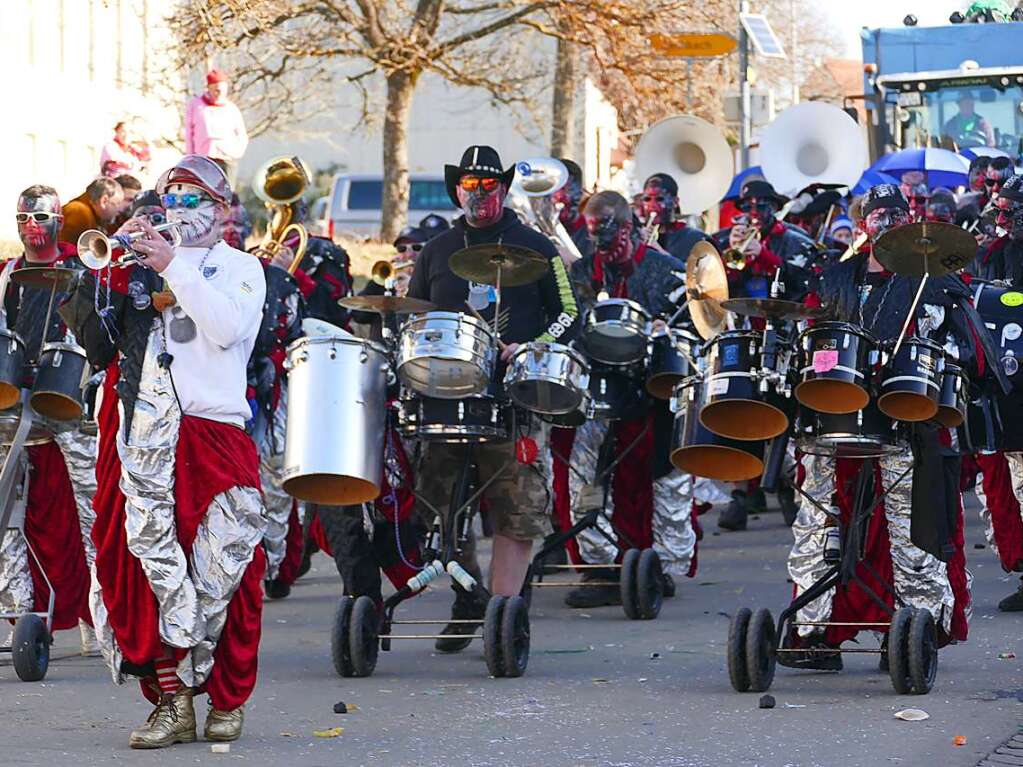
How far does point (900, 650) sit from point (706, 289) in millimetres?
2469

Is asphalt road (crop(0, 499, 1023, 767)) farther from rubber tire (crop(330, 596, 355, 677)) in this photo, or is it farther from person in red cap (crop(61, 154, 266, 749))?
person in red cap (crop(61, 154, 266, 749))

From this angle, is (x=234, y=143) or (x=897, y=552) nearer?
(x=897, y=552)

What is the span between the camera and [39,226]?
9531mm

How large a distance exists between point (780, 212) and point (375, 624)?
7.24 metres

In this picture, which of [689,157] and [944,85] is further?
[944,85]

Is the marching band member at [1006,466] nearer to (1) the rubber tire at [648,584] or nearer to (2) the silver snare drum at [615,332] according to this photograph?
(1) the rubber tire at [648,584]

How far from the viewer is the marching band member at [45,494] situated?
9477 millimetres

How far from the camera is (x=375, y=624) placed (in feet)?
30.5

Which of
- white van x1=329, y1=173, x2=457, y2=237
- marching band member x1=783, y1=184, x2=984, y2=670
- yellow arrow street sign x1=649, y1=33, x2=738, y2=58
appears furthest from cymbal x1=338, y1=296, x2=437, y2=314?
white van x1=329, y1=173, x2=457, y2=237

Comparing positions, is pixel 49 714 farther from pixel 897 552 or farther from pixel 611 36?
pixel 611 36

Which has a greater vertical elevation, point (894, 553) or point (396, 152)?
point (396, 152)

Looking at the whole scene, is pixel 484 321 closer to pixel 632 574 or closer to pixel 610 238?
pixel 632 574

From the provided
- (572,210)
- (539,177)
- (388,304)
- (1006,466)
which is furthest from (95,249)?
(572,210)

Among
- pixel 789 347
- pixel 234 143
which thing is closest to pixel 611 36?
pixel 234 143
